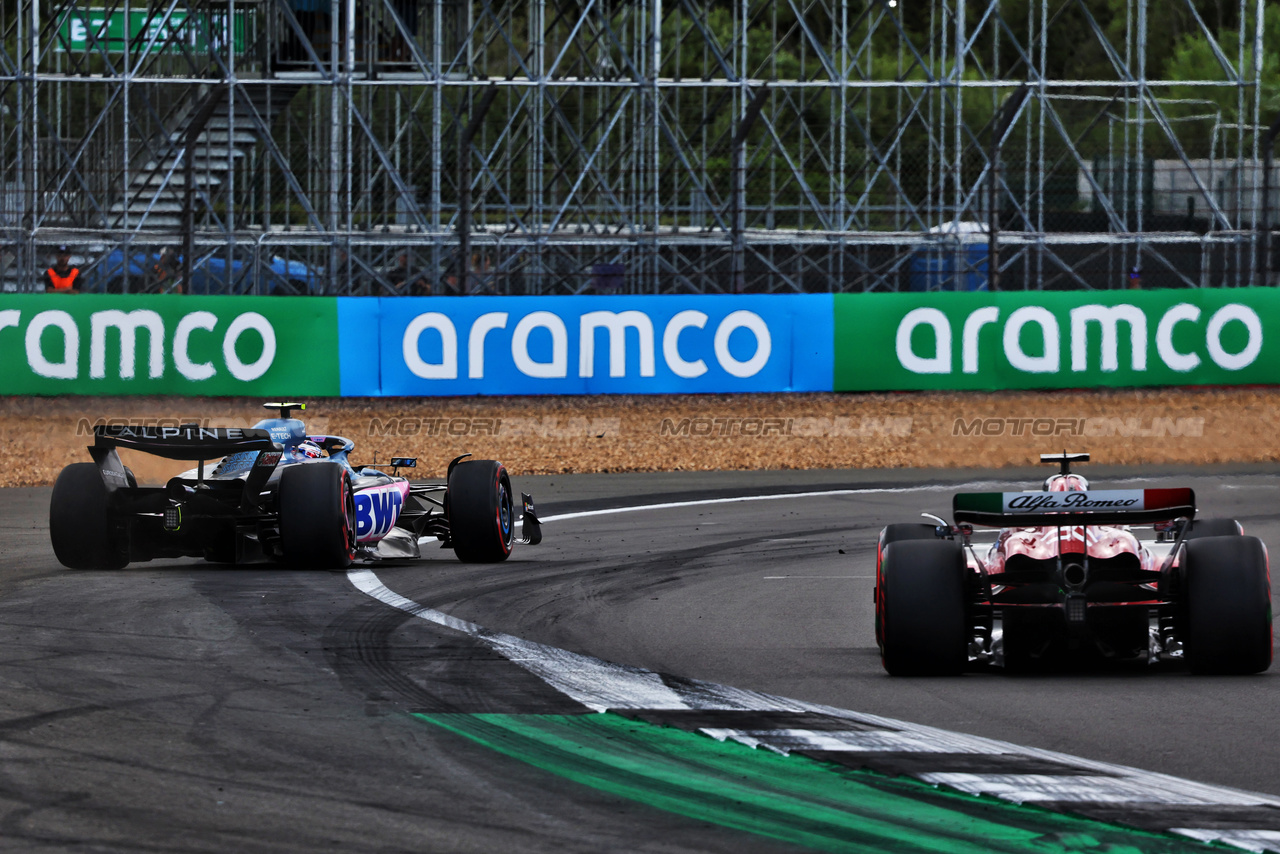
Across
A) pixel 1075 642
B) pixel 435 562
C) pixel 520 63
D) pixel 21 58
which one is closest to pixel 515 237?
pixel 520 63

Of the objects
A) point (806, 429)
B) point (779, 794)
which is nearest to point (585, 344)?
point (806, 429)

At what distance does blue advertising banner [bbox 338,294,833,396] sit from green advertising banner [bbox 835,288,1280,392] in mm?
465

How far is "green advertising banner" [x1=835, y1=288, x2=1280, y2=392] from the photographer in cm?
1977

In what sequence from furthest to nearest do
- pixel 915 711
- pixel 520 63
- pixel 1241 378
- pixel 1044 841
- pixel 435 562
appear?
pixel 520 63 < pixel 1241 378 < pixel 435 562 < pixel 915 711 < pixel 1044 841

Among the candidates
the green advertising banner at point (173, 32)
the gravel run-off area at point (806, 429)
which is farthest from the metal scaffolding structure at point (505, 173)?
the gravel run-off area at point (806, 429)

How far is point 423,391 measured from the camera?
19.2 metres

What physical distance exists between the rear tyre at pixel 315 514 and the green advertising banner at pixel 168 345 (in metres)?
7.31

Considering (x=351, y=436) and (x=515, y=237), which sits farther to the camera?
(x=515, y=237)

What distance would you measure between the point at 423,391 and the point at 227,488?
730 centimetres

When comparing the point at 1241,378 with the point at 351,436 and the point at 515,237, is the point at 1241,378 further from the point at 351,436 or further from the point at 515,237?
the point at 515,237

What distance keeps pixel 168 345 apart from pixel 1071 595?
12775 mm

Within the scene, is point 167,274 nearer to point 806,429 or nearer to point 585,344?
point 585,344

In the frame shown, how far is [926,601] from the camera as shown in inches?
306

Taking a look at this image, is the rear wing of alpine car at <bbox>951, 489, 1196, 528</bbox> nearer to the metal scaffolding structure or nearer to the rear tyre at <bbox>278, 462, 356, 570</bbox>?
the rear tyre at <bbox>278, 462, 356, 570</bbox>
